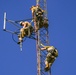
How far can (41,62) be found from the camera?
58.3 metres

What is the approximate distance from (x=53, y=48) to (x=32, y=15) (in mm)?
4415

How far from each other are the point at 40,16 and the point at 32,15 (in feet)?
2.35

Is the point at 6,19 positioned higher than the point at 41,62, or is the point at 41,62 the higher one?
the point at 6,19

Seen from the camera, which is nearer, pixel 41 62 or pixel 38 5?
pixel 41 62

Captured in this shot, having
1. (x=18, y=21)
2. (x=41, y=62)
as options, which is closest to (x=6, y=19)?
(x=18, y=21)

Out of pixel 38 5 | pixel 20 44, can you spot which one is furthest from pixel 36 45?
pixel 38 5

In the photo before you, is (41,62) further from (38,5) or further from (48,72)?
(38,5)

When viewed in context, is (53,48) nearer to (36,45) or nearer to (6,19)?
(36,45)

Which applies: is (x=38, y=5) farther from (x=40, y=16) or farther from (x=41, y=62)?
(x=41, y=62)

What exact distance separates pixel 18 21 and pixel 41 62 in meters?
4.70

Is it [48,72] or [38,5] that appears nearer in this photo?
[48,72]

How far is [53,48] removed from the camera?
57969 millimetres

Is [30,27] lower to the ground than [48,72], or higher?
higher

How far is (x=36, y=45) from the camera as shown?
58.5 m
